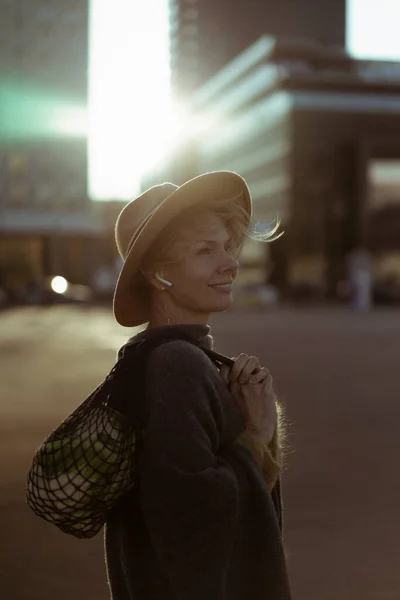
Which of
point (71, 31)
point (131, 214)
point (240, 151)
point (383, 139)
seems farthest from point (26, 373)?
point (240, 151)

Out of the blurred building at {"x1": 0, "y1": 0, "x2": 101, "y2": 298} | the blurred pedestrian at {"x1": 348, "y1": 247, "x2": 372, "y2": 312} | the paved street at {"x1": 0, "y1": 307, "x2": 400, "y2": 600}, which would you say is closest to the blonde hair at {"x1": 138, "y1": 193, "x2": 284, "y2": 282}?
the paved street at {"x1": 0, "y1": 307, "x2": 400, "y2": 600}

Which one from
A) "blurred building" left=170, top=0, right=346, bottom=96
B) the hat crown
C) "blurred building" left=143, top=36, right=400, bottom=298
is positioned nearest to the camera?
the hat crown

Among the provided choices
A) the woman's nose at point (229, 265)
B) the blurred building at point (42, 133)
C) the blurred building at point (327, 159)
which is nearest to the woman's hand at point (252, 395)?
the woman's nose at point (229, 265)

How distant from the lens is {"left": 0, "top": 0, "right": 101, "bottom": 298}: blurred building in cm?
8181

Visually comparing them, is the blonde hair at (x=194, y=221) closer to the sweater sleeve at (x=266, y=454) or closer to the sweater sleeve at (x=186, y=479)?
the sweater sleeve at (x=186, y=479)

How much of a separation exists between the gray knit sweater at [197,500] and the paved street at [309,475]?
2.56m

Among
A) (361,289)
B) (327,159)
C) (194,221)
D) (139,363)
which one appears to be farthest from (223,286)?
(327,159)

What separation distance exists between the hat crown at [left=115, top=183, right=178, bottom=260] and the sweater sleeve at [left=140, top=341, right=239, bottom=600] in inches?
15.8

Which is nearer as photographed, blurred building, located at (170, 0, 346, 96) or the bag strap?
the bag strap

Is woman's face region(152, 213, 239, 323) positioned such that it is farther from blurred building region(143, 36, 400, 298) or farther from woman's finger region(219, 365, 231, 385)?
blurred building region(143, 36, 400, 298)

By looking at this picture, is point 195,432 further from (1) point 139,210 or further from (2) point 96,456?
(1) point 139,210

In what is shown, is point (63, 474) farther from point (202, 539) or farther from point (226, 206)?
point (226, 206)

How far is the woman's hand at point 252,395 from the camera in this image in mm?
2031

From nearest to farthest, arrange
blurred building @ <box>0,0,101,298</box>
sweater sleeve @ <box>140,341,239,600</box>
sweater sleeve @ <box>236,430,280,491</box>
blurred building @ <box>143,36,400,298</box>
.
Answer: sweater sleeve @ <box>140,341,239,600</box> < sweater sleeve @ <box>236,430,280,491</box> < blurred building @ <box>143,36,400,298</box> < blurred building @ <box>0,0,101,298</box>
